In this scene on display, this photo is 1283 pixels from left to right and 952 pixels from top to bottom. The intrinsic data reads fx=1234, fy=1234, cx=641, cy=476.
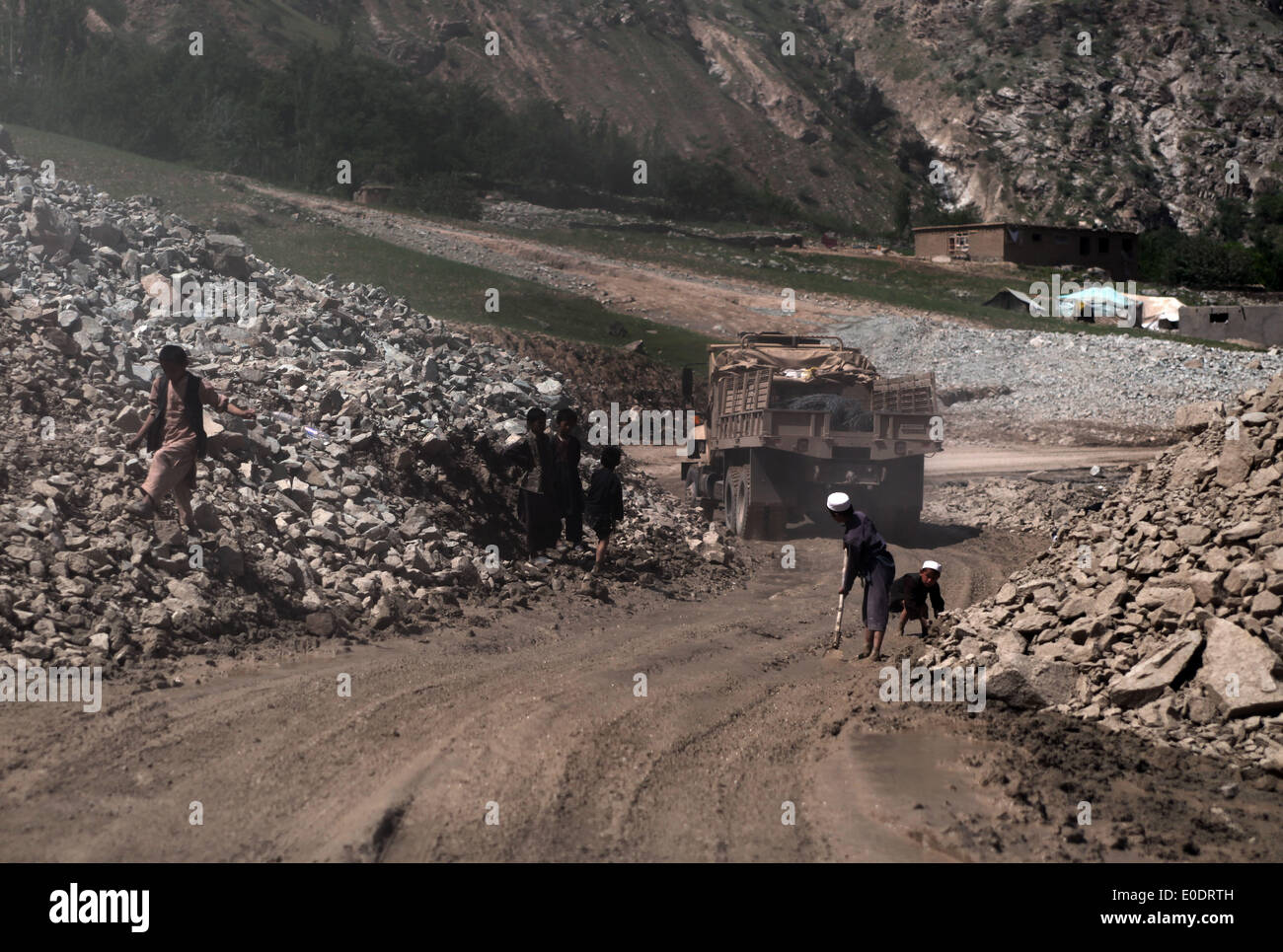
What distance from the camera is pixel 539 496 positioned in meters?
12.7

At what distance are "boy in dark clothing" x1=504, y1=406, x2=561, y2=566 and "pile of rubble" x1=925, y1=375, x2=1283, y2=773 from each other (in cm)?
432

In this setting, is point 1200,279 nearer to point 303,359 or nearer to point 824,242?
point 824,242

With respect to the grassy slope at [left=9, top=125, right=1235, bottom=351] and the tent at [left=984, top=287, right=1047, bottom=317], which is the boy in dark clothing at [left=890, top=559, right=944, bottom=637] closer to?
the grassy slope at [left=9, top=125, right=1235, bottom=351]

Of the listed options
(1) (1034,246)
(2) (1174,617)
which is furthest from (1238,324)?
(2) (1174,617)

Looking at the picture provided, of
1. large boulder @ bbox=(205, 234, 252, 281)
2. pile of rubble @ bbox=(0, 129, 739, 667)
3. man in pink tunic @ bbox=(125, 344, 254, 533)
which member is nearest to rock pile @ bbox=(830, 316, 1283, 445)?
pile of rubble @ bbox=(0, 129, 739, 667)

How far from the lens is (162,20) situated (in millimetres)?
93000

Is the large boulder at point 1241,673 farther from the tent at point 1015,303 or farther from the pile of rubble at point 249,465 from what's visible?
the tent at point 1015,303

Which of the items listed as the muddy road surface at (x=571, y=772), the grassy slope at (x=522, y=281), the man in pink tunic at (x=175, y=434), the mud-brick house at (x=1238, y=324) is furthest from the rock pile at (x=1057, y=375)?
the man in pink tunic at (x=175, y=434)

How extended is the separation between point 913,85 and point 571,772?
110 metres

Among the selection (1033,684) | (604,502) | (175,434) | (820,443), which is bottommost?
(1033,684)

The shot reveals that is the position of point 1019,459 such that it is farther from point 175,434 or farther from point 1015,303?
point 1015,303

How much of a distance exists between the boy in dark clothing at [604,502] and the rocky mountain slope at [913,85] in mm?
81204

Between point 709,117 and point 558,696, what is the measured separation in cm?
9472

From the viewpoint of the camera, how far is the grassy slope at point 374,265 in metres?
32.0
